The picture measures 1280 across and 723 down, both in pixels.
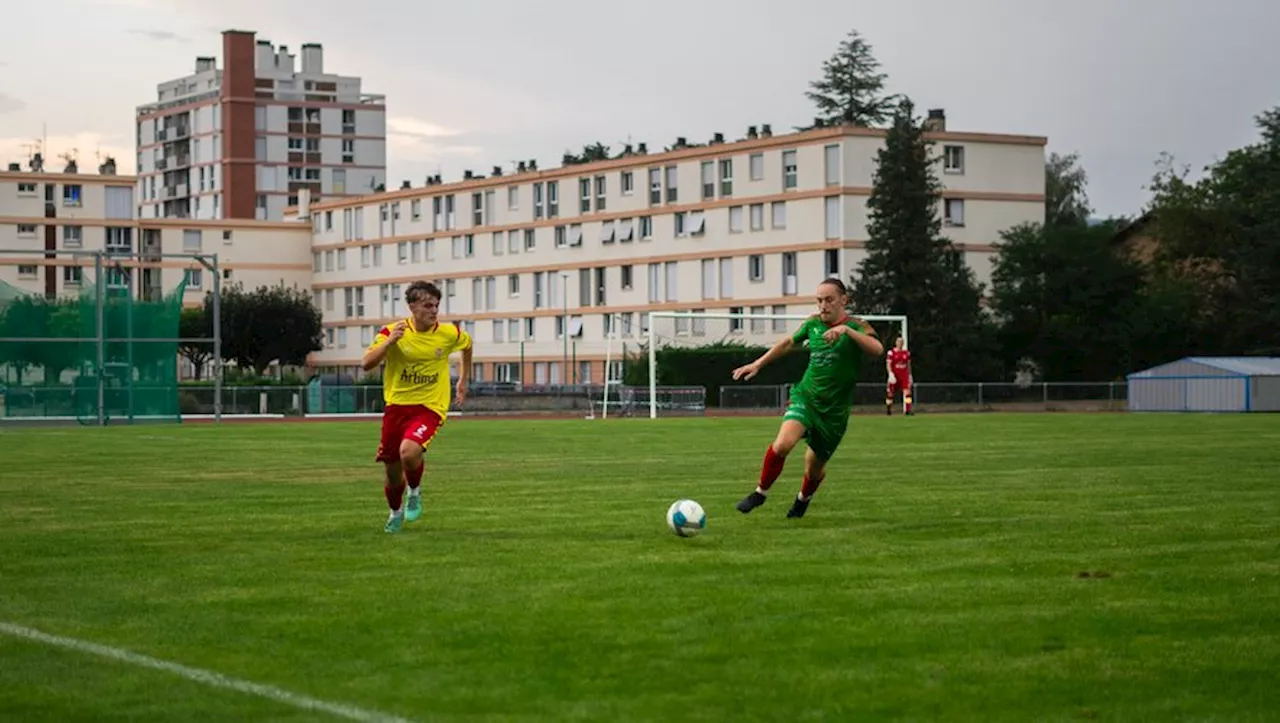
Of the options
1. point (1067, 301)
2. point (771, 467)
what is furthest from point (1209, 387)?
point (771, 467)

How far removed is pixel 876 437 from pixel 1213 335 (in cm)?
6028

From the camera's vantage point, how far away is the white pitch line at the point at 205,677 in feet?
23.9

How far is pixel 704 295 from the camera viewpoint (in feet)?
352

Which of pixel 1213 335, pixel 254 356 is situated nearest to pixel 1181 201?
pixel 1213 335

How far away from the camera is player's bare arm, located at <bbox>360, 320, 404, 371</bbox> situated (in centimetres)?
1488

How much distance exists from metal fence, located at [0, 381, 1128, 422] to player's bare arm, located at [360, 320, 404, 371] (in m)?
47.0

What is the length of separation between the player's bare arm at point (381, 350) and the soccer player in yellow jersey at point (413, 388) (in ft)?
0.04

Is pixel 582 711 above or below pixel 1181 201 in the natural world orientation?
below

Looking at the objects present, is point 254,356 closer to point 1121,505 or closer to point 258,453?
point 258,453

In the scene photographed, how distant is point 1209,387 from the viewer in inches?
2554

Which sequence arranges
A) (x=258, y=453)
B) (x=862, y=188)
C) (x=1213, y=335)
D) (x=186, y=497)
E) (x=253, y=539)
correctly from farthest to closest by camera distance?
(x=862, y=188) < (x=1213, y=335) < (x=258, y=453) < (x=186, y=497) < (x=253, y=539)

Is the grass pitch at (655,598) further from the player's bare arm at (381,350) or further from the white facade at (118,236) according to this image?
the white facade at (118,236)

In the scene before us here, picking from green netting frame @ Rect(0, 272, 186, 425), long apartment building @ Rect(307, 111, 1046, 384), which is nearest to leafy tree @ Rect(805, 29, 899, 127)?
long apartment building @ Rect(307, 111, 1046, 384)

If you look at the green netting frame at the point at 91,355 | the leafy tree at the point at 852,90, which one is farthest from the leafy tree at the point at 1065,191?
the green netting frame at the point at 91,355
